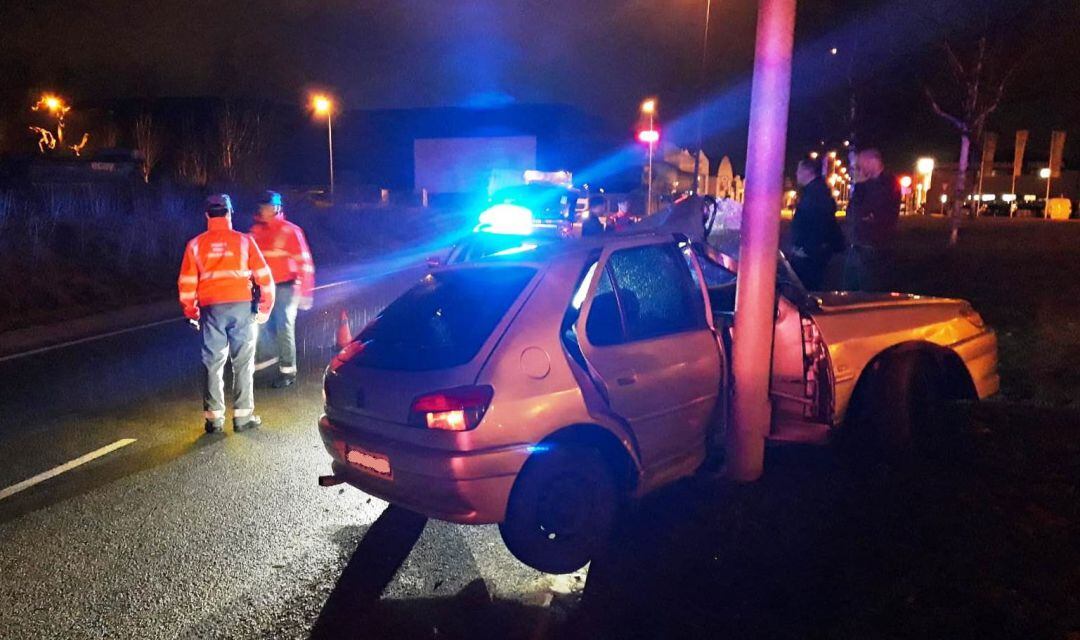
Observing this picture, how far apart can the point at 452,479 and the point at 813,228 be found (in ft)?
18.6

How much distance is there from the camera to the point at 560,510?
405 centimetres

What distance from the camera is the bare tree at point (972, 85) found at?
2047cm

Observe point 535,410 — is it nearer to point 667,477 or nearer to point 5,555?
point 667,477

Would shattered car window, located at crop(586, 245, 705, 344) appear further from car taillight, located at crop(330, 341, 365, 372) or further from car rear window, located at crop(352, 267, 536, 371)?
car taillight, located at crop(330, 341, 365, 372)

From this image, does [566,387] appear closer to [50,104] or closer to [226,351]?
[226,351]

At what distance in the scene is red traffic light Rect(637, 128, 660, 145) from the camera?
19.5 metres

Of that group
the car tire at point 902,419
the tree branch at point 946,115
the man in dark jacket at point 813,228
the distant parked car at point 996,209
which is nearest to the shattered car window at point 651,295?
the car tire at point 902,419

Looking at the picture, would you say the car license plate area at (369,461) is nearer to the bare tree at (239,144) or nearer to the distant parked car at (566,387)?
the distant parked car at (566,387)

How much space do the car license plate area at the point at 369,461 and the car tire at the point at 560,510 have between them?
2.11 feet

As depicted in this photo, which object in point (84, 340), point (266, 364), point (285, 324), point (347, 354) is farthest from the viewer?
point (84, 340)

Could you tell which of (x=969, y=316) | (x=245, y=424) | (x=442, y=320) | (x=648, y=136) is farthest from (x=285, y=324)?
(x=648, y=136)

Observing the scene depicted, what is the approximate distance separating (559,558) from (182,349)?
26.4 feet

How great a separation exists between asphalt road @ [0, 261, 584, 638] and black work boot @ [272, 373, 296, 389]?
809mm

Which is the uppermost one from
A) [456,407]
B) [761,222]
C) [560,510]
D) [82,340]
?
[761,222]
